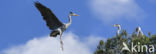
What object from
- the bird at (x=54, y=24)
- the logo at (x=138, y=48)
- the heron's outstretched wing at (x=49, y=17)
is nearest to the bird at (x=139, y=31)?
the logo at (x=138, y=48)

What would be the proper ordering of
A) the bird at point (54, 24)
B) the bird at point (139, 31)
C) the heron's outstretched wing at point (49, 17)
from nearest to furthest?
the heron's outstretched wing at point (49, 17) < the bird at point (54, 24) < the bird at point (139, 31)

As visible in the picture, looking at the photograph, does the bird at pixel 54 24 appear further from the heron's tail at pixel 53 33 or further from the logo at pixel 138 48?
the logo at pixel 138 48

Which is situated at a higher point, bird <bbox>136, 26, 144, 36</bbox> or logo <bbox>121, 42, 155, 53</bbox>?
bird <bbox>136, 26, 144, 36</bbox>

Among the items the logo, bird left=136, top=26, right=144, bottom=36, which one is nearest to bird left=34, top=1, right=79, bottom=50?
the logo

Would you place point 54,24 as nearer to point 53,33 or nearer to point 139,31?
point 53,33

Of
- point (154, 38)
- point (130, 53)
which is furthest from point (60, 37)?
point (154, 38)

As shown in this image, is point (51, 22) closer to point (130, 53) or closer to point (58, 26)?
point (58, 26)

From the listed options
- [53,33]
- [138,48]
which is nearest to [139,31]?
[138,48]

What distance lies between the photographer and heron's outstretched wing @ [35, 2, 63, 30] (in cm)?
1834

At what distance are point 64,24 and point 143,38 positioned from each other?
25.6 ft

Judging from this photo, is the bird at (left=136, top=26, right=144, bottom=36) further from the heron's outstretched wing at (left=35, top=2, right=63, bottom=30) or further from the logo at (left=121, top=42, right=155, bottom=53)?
the heron's outstretched wing at (left=35, top=2, right=63, bottom=30)

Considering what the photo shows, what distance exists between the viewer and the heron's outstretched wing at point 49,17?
722 inches

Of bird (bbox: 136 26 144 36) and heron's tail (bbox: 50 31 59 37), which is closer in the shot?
heron's tail (bbox: 50 31 59 37)

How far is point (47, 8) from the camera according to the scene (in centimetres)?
1848
